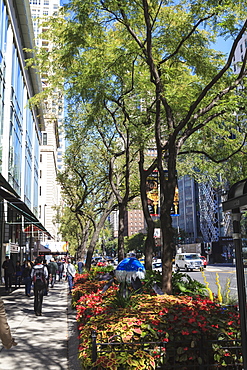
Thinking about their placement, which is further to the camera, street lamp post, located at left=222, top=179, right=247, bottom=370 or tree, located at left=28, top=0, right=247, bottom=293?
tree, located at left=28, top=0, right=247, bottom=293

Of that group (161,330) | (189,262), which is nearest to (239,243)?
(161,330)

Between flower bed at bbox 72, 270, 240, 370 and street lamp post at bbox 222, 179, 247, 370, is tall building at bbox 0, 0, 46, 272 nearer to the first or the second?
flower bed at bbox 72, 270, 240, 370

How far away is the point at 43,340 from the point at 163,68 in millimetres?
7416

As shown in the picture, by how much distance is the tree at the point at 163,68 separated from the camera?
9.05 m

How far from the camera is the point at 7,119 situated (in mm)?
19766

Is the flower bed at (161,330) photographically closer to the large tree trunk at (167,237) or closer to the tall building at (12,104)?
→ the large tree trunk at (167,237)

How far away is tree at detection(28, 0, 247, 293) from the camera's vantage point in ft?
29.7

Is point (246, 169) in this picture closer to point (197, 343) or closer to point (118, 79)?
point (118, 79)

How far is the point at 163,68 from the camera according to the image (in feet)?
34.8

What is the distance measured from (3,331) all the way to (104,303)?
3.62 metres

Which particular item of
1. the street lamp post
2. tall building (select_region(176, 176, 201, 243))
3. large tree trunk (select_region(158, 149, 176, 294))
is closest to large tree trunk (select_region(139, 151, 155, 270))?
large tree trunk (select_region(158, 149, 176, 294))

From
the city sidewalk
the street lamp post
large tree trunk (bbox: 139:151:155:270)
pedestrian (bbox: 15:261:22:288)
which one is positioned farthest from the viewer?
pedestrian (bbox: 15:261:22:288)

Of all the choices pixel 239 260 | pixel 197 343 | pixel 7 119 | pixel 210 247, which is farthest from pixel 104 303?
pixel 210 247

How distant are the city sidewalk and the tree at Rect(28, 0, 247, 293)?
8.66 feet
